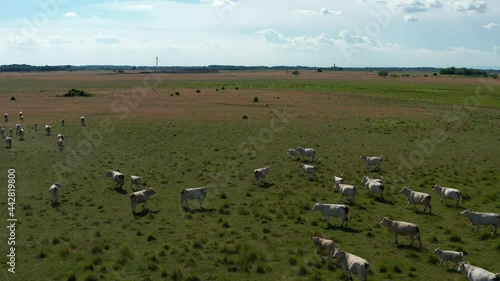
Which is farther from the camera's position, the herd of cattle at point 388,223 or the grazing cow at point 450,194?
the grazing cow at point 450,194

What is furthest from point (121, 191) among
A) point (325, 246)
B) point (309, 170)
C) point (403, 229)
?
point (403, 229)

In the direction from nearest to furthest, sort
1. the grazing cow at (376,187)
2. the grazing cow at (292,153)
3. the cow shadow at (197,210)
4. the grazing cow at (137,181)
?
the cow shadow at (197,210) < the grazing cow at (376,187) < the grazing cow at (137,181) < the grazing cow at (292,153)

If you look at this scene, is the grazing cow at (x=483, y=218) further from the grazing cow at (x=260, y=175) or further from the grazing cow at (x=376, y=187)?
the grazing cow at (x=260, y=175)

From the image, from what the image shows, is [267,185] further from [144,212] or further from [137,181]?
[144,212]

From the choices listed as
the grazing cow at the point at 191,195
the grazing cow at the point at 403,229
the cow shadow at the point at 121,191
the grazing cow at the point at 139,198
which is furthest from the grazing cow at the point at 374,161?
the cow shadow at the point at 121,191

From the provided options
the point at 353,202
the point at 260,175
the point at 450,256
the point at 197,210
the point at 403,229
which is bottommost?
the point at 197,210

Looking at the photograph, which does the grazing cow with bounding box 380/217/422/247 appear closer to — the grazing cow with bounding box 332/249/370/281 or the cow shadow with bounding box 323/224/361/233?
the cow shadow with bounding box 323/224/361/233

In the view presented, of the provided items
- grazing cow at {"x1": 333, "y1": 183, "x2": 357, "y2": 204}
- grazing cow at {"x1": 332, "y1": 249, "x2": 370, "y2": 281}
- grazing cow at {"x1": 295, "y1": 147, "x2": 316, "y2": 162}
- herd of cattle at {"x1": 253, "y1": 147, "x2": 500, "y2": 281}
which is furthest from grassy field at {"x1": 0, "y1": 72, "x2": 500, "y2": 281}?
grazing cow at {"x1": 295, "y1": 147, "x2": 316, "y2": 162}
